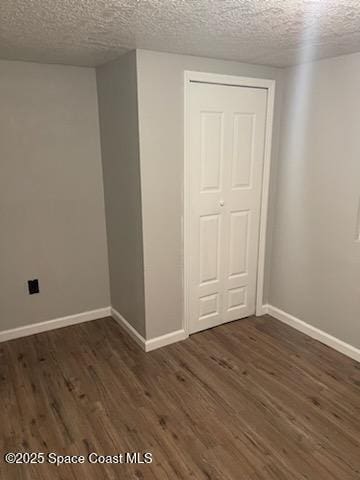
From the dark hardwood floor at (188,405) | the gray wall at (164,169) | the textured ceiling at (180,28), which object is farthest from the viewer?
the gray wall at (164,169)

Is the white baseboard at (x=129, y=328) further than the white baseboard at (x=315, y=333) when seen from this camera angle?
Yes

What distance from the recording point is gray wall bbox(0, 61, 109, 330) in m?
2.77

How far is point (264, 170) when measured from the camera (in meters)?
3.11

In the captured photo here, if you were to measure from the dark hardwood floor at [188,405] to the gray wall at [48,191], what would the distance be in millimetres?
372

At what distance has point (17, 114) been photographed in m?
2.74

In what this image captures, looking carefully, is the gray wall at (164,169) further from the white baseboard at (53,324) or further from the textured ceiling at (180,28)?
the white baseboard at (53,324)

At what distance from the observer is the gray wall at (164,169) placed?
2443 millimetres

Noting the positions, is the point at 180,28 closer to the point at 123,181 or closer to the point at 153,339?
the point at 123,181

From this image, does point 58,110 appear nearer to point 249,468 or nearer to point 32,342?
point 32,342

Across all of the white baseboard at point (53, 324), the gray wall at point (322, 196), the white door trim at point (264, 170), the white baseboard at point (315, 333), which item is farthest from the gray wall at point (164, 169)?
the white baseboard at point (315, 333)

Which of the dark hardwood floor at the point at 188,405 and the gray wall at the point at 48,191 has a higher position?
the gray wall at the point at 48,191

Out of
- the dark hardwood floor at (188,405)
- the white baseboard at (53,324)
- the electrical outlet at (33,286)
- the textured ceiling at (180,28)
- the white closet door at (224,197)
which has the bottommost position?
the dark hardwood floor at (188,405)

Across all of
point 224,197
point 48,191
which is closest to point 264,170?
point 224,197

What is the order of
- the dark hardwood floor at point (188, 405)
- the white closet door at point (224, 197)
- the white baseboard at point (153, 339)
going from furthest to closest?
the white baseboard at point (153, 339) < the white closet door at point (224, 197) < the dark hardwood floor at point (188, 405)
